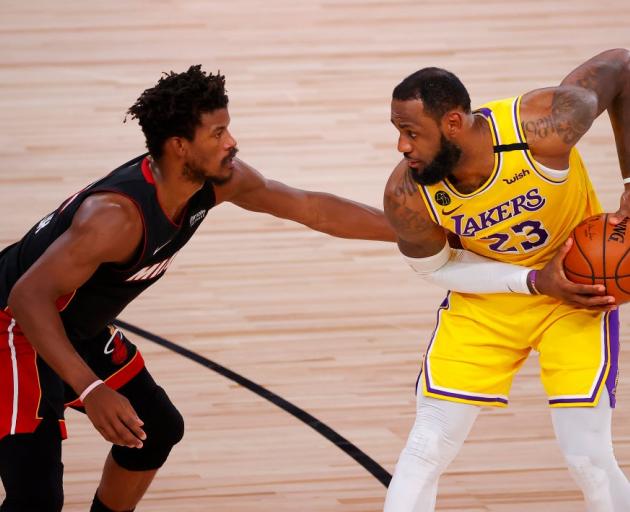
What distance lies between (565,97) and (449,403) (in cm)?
97

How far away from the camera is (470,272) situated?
3.74 metres

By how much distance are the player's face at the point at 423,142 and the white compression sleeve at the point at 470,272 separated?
0.37m

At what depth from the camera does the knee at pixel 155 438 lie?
390 centimetres

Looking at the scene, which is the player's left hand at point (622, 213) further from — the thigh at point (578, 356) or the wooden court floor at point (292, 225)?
the wooden court floor at point (292, 225)

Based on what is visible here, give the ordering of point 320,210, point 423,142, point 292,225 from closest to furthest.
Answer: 1. point 423,142
2. point 320,210
3. point 292,225

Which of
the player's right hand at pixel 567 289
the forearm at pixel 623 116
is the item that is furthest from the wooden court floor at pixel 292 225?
the forearm at pixel 623 116

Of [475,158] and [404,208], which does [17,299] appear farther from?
[475,158]

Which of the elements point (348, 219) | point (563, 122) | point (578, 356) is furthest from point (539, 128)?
point (348, 219)

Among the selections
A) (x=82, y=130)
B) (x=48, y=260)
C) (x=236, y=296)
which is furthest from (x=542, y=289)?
(x=82, y=130)

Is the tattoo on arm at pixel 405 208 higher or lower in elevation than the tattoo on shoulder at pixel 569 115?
lower

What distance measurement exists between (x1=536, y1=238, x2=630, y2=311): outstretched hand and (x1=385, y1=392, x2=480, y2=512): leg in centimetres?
43

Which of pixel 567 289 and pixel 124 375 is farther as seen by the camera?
pixel 124 375

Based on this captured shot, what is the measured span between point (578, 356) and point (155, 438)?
4.44 ft

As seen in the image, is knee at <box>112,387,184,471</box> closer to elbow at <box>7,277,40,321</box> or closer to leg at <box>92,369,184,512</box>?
leg at <box>92,369,184,512</box>
